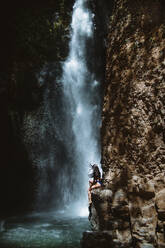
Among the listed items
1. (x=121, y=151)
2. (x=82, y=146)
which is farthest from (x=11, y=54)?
(x=121, y=151)

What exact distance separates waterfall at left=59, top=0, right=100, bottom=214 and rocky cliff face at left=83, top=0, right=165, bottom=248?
11202 mm

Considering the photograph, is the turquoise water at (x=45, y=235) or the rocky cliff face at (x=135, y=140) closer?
the rocky cliff face at (x=135, y=140)

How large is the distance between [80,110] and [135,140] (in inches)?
506

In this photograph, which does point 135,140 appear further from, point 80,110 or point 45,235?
point 80,110

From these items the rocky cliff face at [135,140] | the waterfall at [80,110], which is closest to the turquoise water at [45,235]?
the rocky cliff face at [135,140]

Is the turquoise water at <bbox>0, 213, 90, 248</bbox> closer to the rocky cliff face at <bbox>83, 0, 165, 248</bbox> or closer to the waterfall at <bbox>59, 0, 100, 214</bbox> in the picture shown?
the rocky cliff face at <bbox>83, 0, 165, 248</bbox>

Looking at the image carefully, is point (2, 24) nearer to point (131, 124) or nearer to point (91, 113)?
point (91, 113)

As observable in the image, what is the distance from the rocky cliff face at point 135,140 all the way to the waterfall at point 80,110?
36.8 ft

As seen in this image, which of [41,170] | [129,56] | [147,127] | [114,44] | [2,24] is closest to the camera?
[147,127]

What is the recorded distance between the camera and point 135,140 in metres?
2.81

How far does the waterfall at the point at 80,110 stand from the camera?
1457 cm

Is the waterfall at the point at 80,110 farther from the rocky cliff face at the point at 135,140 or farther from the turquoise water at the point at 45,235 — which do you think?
the rocky cliff face at the point at 135,140

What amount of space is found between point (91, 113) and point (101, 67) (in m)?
3.19

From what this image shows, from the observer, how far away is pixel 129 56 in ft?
10.4
